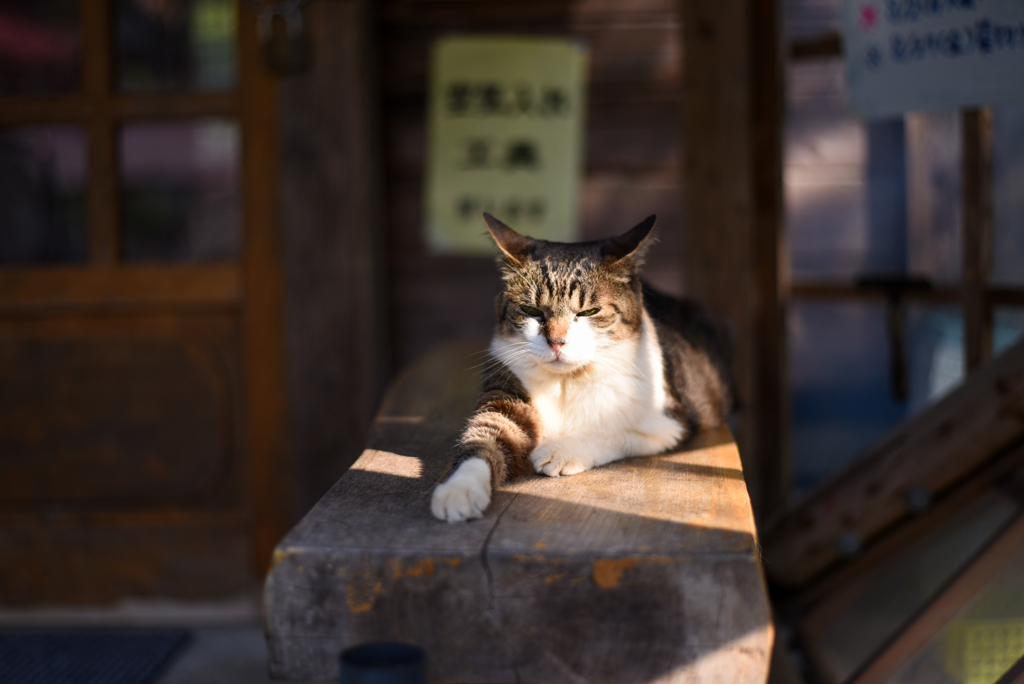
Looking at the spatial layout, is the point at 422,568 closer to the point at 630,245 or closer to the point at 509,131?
the point at 630,245

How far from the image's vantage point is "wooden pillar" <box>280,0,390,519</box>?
2594 millimetres

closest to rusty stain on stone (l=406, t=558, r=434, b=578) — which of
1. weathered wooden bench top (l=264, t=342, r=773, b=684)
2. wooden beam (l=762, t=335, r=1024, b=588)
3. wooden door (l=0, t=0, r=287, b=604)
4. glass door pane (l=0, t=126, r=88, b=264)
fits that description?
weathered wooden bench top (l=264, t=342, r=773, b=684)

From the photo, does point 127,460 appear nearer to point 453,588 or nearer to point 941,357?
point 453,588

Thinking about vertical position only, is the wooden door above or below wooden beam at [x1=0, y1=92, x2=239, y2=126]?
below

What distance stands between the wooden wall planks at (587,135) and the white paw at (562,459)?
1383 millimetres

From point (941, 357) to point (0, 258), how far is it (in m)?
3.20

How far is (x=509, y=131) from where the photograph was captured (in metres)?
2.65

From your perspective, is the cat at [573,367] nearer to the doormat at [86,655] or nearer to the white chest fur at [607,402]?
the white chest fur at [607,402]

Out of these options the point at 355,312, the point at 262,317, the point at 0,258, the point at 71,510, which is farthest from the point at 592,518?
the point at 0,258

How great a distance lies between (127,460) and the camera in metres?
2.78

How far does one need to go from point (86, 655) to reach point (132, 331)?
3.32 ft

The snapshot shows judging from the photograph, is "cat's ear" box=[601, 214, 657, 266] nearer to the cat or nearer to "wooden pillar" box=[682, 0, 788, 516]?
the cat

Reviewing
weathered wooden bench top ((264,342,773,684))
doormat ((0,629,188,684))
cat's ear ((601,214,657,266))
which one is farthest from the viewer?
doormat ((0,629,188,684))

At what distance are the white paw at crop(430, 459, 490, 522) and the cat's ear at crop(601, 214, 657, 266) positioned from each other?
0.51 metres
